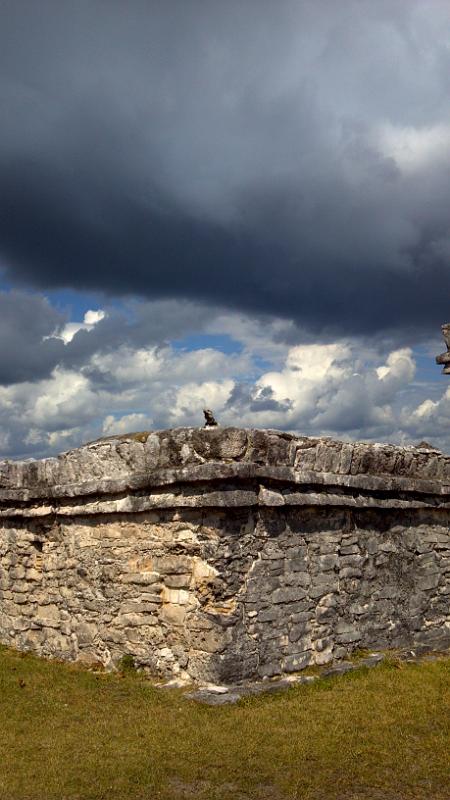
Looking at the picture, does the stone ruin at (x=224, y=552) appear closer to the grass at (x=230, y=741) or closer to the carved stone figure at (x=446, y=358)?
the grass at (x=230, y=741)

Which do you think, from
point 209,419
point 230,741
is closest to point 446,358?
point 209,419

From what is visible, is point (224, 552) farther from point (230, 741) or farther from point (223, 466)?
point (230, 741)

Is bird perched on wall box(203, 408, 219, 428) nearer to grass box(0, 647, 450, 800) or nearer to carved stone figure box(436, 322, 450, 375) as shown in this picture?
grass box(0, 647, 450, 800)

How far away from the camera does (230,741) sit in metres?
6.54

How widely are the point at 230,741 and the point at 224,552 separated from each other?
2071 millimetres

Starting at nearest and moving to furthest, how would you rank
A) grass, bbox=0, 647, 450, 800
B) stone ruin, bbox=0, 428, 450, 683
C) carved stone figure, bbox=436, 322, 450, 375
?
grass, bbox=0, 647, 450, 800 < stone ruin, bbox=0, 428, 450, 683 < carved stone figure, bbox=436, 322, 450, 375

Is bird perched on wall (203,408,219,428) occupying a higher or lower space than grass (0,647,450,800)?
higher

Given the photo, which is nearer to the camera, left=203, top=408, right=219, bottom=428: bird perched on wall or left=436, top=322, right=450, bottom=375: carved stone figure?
left=203, top=408, right=219, bottom=428: bird perched on wall

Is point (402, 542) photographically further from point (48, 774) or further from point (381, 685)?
point (48, 774)

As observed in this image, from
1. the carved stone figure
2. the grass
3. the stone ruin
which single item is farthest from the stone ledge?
the carved stone figure

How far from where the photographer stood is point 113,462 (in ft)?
30.3

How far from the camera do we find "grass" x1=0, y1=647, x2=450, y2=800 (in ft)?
18.7

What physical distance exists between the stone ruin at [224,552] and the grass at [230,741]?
72 cm

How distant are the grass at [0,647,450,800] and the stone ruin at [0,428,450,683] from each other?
2.35ft
